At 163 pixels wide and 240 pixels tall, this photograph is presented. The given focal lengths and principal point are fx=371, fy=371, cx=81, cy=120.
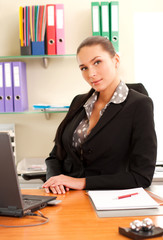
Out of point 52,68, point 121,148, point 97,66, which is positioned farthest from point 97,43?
point 52,68

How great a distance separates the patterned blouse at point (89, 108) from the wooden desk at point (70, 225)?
2.19 ft

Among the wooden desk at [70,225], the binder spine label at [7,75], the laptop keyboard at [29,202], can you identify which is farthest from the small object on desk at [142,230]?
the binder spine label at [7,75]

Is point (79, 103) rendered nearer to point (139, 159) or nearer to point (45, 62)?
point (139, 159)

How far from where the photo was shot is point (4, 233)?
1.12m

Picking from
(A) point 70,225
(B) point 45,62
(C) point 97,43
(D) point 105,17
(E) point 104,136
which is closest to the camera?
(A) point 70,225

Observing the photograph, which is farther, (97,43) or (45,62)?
(45,62)

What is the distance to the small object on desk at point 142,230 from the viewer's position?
1.03 meters

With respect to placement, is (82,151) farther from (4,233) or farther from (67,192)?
(4,233)

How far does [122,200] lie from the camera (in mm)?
1424

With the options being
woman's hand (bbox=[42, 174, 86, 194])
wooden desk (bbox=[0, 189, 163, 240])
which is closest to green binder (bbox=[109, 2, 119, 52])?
woman's hand (bbox=[42, 174, 86, 194])

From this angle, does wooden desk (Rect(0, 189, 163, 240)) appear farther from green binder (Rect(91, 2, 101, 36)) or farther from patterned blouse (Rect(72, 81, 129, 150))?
green binder (Rect(91, 2, 101, 36))

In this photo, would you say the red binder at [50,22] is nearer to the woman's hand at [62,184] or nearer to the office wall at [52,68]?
the office wall at [52,68]

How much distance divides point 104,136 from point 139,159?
0.72ft

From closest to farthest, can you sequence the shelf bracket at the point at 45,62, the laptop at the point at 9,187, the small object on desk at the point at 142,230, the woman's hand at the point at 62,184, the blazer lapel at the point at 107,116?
the small object on desk at the point at 142,230, the laptop at the point at 9,187, the woman's hand at the point at 62,184, the blazer lapel at the point at 107,116, the shelf bracket at the point at 45,62
